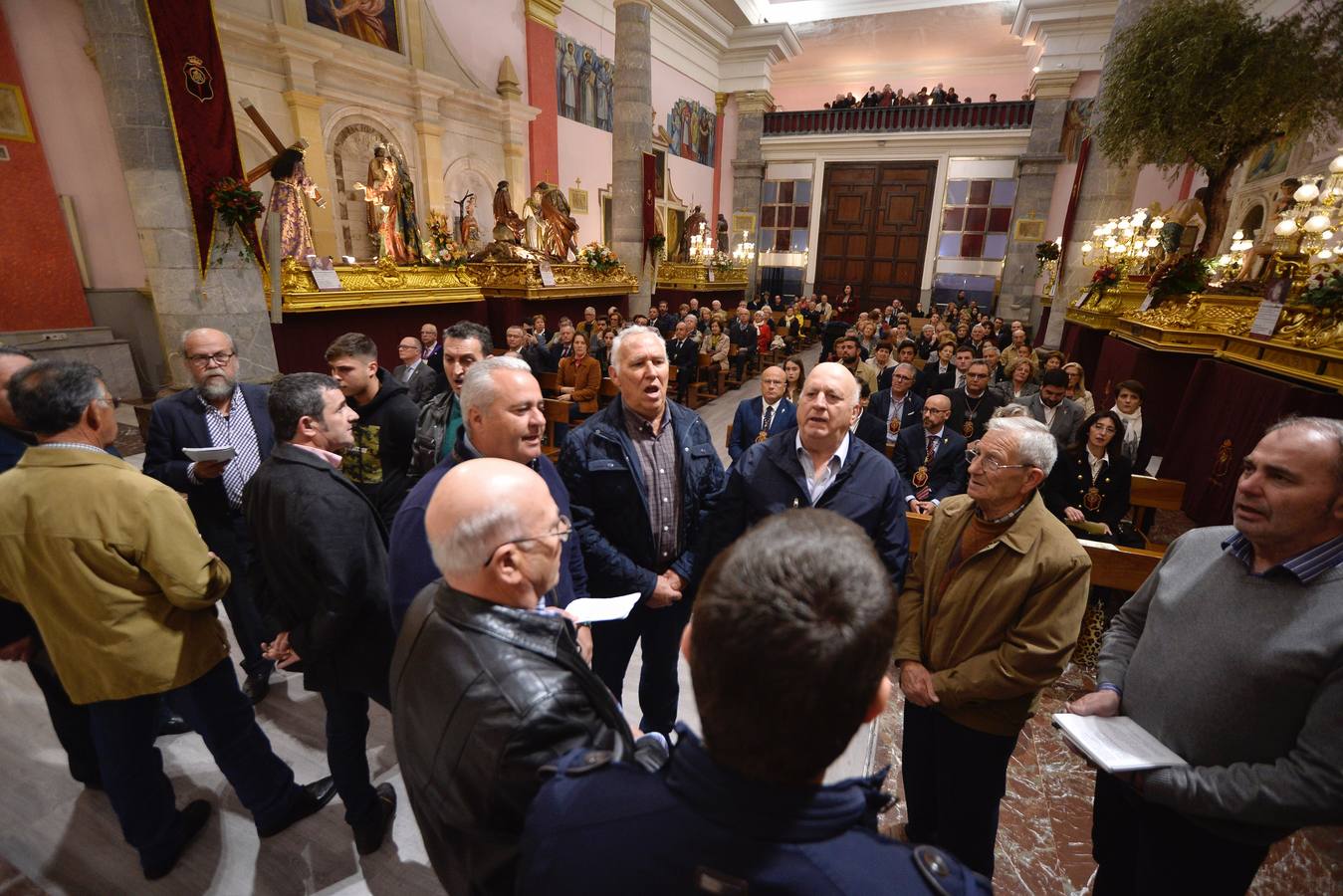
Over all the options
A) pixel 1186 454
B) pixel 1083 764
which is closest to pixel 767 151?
pixel 1186 454

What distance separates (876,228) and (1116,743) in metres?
20.1

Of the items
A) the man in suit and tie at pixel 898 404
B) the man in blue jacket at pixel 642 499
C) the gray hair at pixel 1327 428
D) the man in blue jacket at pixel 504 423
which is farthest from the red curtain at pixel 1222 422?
the man in blue jacket at pixel 504 423

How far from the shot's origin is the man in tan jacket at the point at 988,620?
1.69 m

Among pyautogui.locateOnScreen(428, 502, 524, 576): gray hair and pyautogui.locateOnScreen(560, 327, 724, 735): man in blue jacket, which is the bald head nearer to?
pyautogui.locateOnScreen(428, 502, 524, 576): gray hair

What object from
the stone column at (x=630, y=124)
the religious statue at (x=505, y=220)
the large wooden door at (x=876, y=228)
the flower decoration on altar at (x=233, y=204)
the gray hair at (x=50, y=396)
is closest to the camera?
the gray hair at (x=50, y=396)

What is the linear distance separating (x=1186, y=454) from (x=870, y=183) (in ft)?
51.7

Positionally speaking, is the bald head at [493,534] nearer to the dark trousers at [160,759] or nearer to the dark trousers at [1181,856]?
the dark trousers at [160,759]

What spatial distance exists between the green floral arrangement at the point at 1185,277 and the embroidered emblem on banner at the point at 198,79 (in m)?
10.2

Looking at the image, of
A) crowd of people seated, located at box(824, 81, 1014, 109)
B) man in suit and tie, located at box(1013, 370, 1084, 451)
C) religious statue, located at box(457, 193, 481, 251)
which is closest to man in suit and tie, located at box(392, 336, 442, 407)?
man in suit and tie, located at box(1013, 370, 1084, 451)

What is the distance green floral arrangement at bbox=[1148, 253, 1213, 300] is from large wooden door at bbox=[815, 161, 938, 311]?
12.8 meters

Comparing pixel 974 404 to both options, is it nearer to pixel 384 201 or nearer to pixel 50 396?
pixel 50 396

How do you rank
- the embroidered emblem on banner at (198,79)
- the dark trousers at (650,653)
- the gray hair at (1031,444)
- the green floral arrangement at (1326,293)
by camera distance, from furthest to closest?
the embroidered emblem on banner at (198,79)
the green floral arrangement at (1326,293)
the dark trousers at (650,653)
the gray hair at (1031,444)

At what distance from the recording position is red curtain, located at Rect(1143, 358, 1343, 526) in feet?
13.9

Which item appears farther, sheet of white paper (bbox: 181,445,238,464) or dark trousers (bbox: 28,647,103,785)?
sheet of white paper (bbox: 181,445,238,464)
